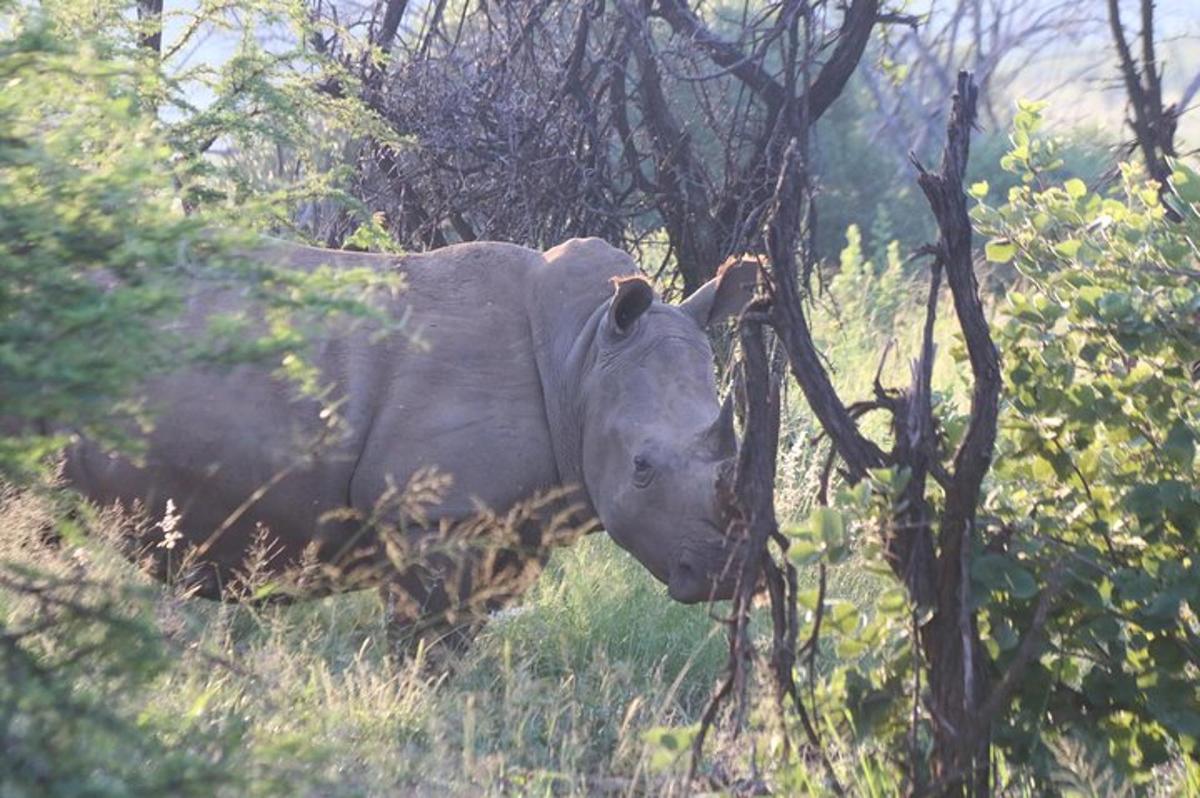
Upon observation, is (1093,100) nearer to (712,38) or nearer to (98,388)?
(712,38)

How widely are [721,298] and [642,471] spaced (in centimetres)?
81

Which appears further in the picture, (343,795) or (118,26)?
(118,26)

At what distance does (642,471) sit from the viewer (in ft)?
19.0

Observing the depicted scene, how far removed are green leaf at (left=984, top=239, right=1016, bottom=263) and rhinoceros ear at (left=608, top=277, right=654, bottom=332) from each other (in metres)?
1.59

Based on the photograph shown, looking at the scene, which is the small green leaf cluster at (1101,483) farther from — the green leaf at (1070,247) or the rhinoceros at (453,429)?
the rhinoceros at (453,429)

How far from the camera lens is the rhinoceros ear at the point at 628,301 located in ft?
19.4

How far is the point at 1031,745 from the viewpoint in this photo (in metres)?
4.11

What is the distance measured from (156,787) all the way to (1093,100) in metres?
74.6

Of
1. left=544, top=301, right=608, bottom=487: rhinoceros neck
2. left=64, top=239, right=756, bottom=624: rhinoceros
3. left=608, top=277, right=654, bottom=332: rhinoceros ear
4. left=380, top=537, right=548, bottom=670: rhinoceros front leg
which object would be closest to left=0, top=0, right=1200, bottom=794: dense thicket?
left=64, top=239, right=756, bottom=624: rhinoceros

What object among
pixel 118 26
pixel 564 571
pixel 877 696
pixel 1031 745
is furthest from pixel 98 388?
pixel 118 26

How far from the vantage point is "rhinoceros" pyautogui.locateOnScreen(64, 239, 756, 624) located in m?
5.80

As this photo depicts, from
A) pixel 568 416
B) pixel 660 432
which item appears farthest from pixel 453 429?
pixel 660 432

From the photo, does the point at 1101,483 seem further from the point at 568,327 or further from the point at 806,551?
the point at 568,327

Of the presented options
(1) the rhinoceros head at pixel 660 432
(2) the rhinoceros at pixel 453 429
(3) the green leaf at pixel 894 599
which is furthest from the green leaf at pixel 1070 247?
(2) the rhinoceros at pixel 453 429
